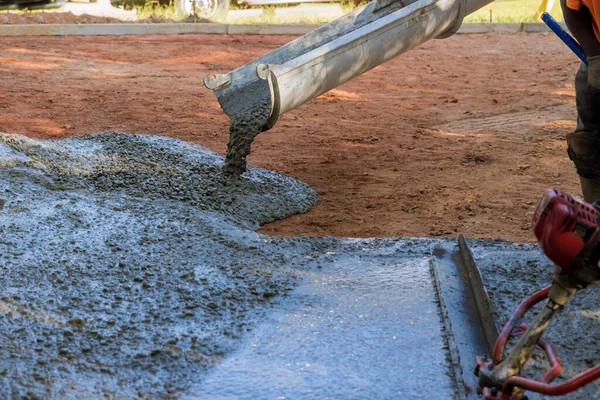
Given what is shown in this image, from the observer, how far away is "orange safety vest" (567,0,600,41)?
3457 mm

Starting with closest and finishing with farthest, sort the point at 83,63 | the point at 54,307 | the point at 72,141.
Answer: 1. the point at 54,307
2. the point at 72,141
3. the point at 83,63

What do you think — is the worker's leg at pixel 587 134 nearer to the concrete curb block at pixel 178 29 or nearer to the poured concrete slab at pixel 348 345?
the poured concrete slab at pixel 348 345

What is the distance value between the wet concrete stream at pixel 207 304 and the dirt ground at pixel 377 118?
104 cm

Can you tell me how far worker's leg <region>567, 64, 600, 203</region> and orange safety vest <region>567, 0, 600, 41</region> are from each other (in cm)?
36

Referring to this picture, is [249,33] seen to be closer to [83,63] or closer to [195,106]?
[83,63]

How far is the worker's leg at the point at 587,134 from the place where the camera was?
400 cm

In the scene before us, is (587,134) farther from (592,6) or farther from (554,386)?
(554,386)

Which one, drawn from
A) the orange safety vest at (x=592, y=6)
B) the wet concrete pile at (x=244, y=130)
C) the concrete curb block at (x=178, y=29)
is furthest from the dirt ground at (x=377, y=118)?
the orange safety vest at (x=592, y=6)

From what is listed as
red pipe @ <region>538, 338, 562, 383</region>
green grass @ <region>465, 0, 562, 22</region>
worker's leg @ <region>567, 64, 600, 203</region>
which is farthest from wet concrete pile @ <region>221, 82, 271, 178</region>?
green grass @ <region>465, 0, 562, 22</region>

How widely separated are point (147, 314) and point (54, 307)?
1.21 ft

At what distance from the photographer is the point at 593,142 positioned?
4004 millimetres

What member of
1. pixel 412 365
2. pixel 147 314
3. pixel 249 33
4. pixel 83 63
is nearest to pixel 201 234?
pixel 147 314

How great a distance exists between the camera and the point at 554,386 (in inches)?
81.7

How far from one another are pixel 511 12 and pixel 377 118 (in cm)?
952
